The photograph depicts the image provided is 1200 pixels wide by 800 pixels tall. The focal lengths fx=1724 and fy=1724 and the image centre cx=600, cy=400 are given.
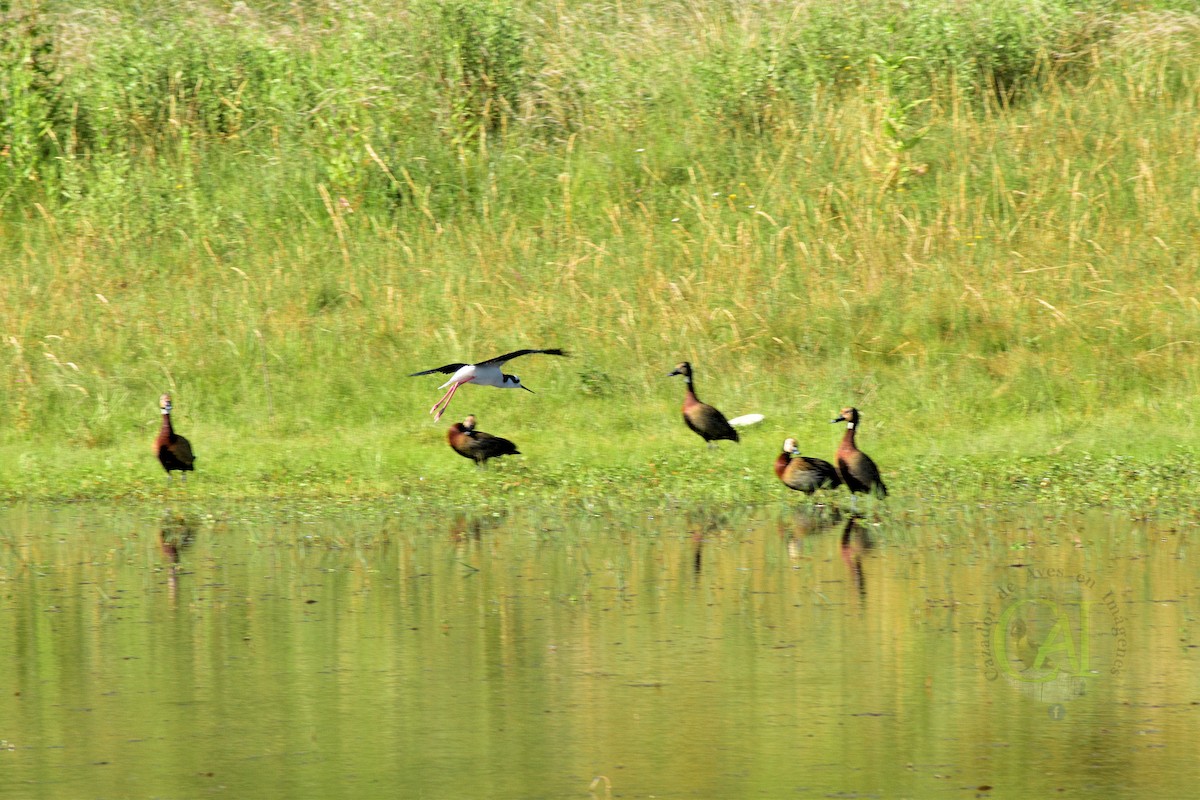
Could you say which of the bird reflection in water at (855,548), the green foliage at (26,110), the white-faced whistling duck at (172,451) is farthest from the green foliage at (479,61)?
the bird reflection in water at (855,548)

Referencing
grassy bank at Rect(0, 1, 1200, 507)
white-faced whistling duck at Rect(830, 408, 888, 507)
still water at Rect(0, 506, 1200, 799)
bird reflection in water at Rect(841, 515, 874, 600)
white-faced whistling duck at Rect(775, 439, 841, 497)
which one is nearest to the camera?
still water at Rect(0, 506, 1200, 799)

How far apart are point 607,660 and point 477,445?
21.4 feet

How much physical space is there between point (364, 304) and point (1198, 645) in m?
12.2

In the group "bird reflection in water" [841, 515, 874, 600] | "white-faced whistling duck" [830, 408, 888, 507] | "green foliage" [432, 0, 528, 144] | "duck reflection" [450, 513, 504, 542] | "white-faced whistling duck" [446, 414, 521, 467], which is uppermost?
"green foliage" [432, 0, 528, 144]

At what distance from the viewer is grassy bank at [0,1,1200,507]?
15477mm

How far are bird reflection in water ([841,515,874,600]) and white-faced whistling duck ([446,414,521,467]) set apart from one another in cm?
337

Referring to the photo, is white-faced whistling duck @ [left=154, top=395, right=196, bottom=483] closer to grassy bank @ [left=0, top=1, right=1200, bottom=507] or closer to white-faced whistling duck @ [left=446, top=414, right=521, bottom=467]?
grassy bank @ [left=0, top=1, right=1200, bottom=507]

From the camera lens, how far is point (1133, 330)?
17031 millimetres

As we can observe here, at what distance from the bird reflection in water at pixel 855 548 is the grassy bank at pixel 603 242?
5.09 feet

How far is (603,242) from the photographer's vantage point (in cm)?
1933

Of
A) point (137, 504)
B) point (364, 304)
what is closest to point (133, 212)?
point (364, 304)

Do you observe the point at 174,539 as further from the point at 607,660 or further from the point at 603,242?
the point at 603,242

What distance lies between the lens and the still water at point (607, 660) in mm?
6246

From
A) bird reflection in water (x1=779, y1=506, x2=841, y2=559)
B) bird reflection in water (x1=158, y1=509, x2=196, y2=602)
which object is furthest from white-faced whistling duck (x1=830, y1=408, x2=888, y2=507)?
bird reflection in water (x1=158, y1=509, x2=196, y2=602)
